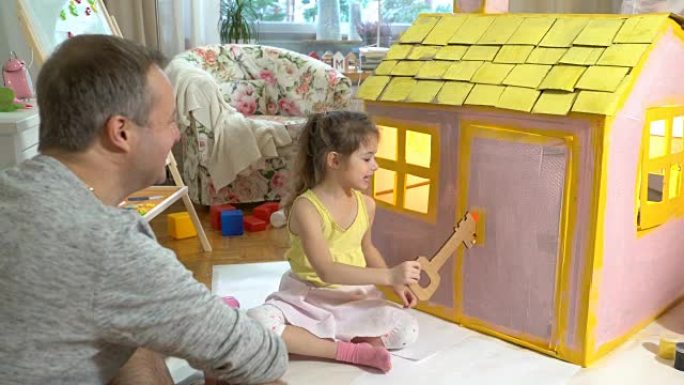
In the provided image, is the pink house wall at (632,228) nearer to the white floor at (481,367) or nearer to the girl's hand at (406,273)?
the white floor at (481,367)

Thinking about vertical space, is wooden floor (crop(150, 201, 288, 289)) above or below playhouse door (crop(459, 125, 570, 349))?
below

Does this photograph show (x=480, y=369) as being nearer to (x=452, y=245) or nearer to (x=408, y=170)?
(x=452, y=245)

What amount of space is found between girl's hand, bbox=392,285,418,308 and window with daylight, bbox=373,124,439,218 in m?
0.26

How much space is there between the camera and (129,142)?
93 cm

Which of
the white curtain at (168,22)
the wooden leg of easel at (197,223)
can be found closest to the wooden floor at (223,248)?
the wooden leg of easel at (197,223)

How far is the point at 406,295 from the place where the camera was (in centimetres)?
170

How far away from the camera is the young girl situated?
5.30 feet

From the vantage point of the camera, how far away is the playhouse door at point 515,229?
1.59m

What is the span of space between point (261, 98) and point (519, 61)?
225 centimetres

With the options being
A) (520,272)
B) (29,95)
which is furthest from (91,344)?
(29,95)

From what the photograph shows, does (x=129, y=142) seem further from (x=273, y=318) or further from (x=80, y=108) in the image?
(x=273, y=318)

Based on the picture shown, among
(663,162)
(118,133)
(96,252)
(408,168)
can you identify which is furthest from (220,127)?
(96,252)

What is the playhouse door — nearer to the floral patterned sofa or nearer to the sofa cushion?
the floral patterned sofa

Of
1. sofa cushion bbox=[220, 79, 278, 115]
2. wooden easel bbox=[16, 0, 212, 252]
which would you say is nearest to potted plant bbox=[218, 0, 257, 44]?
sofa cushion bbox=[220, 79, 278, 115]
